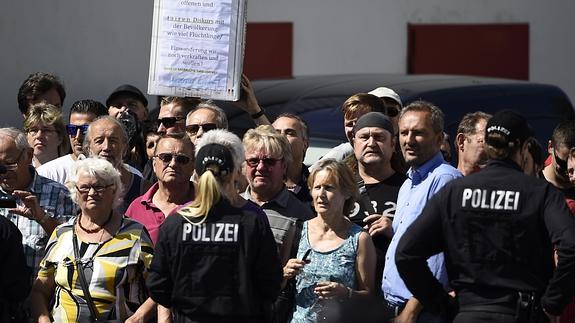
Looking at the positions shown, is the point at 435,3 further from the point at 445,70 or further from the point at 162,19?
the point at 162,19

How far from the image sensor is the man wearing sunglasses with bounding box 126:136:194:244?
7809 millimetres

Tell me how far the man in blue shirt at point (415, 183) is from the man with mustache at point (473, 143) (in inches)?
15.5

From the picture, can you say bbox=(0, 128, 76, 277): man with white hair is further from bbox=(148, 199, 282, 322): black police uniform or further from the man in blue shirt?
the man in blue shirt

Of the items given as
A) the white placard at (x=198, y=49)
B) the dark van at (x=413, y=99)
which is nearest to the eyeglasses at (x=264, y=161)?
the white placard at (x=198, y=49)

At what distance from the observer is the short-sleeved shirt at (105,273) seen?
23.9 ft

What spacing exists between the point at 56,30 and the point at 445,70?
15.0 feet

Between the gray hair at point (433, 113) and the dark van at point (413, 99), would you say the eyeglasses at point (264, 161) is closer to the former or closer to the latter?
the gray hair at point (433, 113)

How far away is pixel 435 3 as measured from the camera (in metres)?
15.2

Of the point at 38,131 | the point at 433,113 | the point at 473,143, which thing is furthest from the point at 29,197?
the point at 473,143

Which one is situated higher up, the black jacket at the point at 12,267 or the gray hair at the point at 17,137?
the gray hair at the point at 17,137

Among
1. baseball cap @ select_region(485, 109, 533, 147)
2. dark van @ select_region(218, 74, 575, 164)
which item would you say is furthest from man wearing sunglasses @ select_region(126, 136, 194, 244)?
dark van @ select_region(218, 74, 575, 164)

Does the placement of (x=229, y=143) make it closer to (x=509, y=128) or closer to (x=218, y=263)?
(x=218, y=263)

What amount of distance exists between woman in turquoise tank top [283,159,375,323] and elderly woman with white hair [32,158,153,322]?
808 millimetres

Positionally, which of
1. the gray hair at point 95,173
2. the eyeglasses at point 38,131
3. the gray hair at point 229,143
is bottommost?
the gray hair at point 95,173
